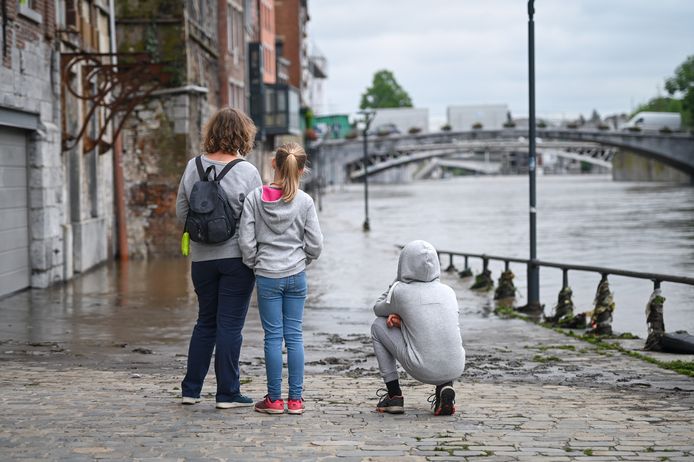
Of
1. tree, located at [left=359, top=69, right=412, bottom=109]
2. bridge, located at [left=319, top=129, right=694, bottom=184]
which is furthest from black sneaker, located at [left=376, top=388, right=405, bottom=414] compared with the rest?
tree, located at [left=359, top=69, right=412, bottom=109]

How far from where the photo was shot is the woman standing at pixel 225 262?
7.16m

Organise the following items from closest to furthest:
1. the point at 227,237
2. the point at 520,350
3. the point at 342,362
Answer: the point at 227,237 → the point at 342,362 → the point at 520,350

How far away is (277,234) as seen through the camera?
23.2ft

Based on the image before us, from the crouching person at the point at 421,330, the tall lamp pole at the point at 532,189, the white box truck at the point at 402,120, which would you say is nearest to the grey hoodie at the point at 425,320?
the crouching person at the point at 421,330

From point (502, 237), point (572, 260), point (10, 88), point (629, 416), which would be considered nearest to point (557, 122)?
point (502, 237)

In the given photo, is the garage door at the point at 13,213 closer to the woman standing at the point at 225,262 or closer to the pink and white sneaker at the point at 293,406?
the woman standing at the point at 225,262

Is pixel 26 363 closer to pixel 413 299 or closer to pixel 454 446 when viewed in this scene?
pixel 413 299

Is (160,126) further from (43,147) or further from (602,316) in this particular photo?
(602,316)

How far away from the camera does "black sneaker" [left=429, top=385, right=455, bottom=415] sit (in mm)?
7098

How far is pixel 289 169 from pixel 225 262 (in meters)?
0.65

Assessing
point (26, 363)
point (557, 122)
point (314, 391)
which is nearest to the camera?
point (314, 391)

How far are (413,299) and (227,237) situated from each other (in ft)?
3.75

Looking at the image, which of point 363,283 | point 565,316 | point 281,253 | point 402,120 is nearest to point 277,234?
point 281,253

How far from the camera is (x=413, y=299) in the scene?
7.24 metres
